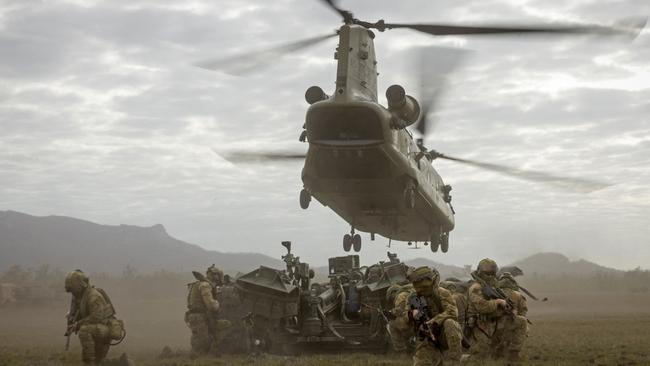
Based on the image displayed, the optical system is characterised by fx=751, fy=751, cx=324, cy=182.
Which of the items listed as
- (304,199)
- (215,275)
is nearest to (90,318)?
(215,275)

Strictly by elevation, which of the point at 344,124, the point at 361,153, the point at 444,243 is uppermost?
the point at 344,124

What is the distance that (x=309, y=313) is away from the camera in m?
15.5

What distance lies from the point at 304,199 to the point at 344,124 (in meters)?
3.30

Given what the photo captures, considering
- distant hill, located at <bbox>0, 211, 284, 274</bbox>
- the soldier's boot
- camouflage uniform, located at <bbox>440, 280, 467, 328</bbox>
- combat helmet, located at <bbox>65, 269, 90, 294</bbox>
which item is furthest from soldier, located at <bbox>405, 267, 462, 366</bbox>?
distant hill, located at <bbox>0, 211, 284, 274</bbox>

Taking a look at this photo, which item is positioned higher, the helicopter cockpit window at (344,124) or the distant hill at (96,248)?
the distant hill at (96,248)

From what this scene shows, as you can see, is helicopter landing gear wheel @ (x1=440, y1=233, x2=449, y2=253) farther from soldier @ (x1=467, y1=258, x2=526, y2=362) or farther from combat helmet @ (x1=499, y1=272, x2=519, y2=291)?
soldier @ (x1=467, y1=258, x2=526, y2=362)

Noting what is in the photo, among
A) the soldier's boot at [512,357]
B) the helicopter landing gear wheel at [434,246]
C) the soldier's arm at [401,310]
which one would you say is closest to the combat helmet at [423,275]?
the soldier's arm at [401,310]

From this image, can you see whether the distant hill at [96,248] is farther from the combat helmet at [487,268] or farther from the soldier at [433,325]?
the soldier at [433,325]

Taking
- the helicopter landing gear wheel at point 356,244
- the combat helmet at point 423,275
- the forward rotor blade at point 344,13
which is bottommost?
the combat helmet at point 423,275

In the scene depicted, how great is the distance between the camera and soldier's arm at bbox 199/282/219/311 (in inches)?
591

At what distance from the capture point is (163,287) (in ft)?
196

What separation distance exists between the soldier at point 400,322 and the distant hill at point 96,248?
324 ft

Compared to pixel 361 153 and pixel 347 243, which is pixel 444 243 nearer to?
pixel 347 243

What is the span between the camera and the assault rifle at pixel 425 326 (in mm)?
8086
